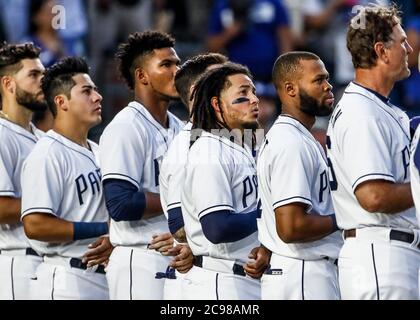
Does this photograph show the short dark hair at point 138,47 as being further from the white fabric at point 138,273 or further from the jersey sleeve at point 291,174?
the jersey sleeve at point 291,174

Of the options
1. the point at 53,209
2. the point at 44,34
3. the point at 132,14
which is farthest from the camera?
the point at 132,14

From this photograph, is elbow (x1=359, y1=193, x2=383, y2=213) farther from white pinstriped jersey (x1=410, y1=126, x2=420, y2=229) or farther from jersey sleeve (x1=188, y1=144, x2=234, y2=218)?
jersey sleeve (x1=188, y1=144, x2=234, y2=218)

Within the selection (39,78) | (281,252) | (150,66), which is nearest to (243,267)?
(281,252)

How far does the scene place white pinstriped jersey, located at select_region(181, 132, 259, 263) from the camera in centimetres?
672

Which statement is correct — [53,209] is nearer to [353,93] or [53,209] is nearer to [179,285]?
[179,285]

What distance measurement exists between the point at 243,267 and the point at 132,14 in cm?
693

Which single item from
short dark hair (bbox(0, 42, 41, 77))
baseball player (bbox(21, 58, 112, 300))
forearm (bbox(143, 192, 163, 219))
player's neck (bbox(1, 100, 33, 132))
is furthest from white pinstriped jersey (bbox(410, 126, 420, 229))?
short dark hair (bbox(0, 42, 41, 77))

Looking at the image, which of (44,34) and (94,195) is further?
(44,34)

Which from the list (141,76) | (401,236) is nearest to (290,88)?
(401,236)

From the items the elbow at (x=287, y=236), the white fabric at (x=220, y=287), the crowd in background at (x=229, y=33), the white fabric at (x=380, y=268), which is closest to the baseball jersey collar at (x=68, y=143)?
the white fabric at (x=220, y=287)

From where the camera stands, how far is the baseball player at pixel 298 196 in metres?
6.56

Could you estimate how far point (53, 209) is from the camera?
7707 millimetres

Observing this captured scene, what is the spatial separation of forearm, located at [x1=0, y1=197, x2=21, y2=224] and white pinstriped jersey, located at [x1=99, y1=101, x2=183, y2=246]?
741mm
